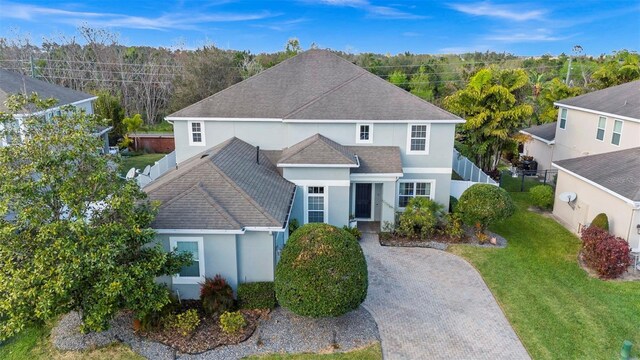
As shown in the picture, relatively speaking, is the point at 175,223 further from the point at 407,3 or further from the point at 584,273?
the point at 407,3

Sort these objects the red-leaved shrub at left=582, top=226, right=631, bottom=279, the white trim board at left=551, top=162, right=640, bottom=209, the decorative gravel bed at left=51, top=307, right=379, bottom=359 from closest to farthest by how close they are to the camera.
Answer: the decorative gravel bed at left=51, top=307, right=379, bottom=359 → the red-leaved shrub at left=582, top=226, right=631, bottom=279 → the white trim board at left=551, top=162, right=640, bottom=209

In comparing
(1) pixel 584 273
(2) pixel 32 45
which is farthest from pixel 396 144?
(2) pixel 32 45

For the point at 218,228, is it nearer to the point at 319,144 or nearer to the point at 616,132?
the point at 319,144

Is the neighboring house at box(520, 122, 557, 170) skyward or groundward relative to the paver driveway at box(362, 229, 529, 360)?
skyward

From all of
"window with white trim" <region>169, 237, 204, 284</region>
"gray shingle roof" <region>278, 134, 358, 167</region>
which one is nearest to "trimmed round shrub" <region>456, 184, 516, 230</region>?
"gray shingle roof" <region>278, 134, 358, 167</region>

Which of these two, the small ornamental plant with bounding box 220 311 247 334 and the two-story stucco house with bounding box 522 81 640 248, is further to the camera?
the two-story stucco house with bounding box 522 81 640 248

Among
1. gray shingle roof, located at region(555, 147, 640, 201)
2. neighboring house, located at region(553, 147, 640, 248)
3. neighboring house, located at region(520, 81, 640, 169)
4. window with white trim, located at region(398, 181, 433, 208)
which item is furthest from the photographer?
neighboring house, located at region(520, 81, 640, 169)

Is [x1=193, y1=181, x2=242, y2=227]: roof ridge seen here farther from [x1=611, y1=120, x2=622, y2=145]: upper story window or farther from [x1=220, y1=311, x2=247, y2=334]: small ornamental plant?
[x1=611, y1=120, x2=622, y2=145]: upper story window

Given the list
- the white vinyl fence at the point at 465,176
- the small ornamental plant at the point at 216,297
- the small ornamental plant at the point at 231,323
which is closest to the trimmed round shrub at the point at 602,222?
the white vinyl fence at the point at 465,176
